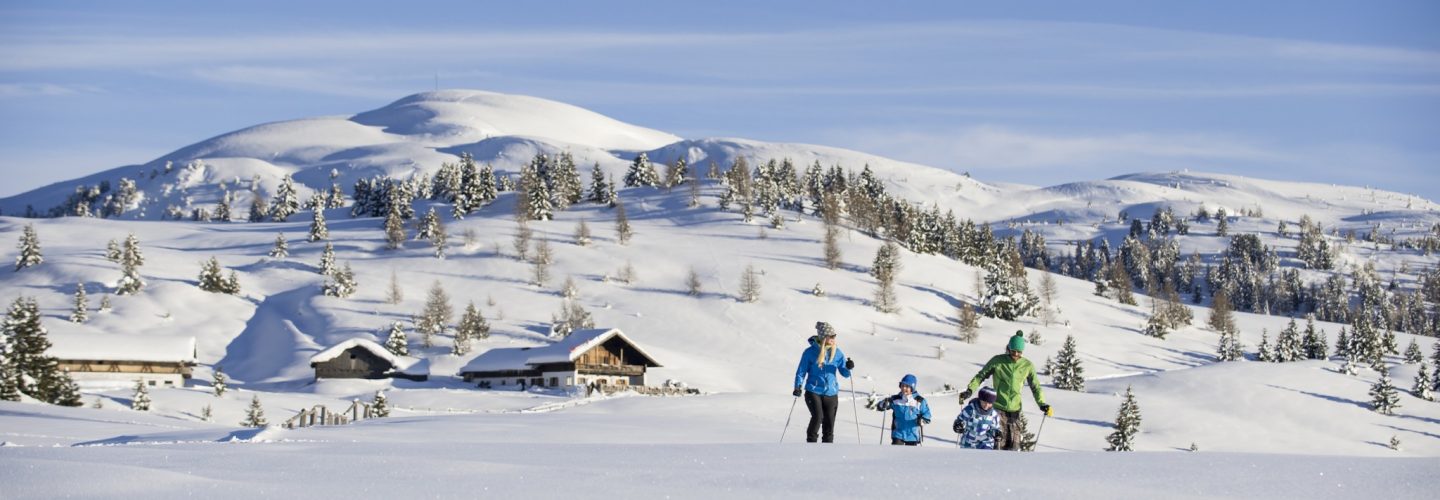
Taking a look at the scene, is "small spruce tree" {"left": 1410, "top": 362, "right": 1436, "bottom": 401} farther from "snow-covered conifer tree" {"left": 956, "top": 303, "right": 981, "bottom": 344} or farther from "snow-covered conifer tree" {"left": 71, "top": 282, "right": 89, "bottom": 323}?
"snow-covered conifer tree" {"left": 71, "top": 282, "right": 89, "bottom": 323}

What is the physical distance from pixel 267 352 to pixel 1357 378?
58.9 meters

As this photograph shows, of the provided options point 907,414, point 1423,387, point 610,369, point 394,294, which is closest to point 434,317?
point 394,294

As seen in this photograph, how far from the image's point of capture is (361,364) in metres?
65.6

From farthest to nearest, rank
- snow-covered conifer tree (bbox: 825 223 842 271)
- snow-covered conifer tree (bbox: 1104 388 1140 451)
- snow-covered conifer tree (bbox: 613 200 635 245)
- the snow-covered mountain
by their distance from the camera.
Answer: snow-covered conifer tree (bbox: 613 200 635 245), snow-covered conifer tree (bbox: 825 223 842 271), snow-covered conifer tree (bbox: 1104 388 1140 451), the snow-covered mountain

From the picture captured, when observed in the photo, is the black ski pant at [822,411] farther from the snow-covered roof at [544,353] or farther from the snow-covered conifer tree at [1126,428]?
the snow-covered roof at [544,353]

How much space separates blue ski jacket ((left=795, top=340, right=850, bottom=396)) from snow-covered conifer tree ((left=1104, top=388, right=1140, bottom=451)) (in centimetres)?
2980

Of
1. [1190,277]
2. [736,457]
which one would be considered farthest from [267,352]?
[1190,277]

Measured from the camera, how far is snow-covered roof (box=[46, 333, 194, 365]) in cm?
6059

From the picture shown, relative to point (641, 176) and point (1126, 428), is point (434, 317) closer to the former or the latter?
point (1126, 428)

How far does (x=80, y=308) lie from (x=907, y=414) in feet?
233

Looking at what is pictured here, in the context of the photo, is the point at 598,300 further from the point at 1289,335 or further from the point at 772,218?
the point at 1289,335

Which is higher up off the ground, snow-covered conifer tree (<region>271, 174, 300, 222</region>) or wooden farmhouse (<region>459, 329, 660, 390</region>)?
snow-covered conifer tree (<region>271, 174, 300, 222</region>)

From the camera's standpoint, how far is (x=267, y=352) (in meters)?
71.3

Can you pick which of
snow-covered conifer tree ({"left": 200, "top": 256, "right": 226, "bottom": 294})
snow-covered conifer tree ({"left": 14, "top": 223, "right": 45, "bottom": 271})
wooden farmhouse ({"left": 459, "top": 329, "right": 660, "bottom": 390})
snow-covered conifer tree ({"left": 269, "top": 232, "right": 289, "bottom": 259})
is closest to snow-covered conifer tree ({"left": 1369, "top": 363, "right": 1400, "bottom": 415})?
wooden farmhouse ({"left": 459, "top": 329, "right": 660, "bottom": 390})
